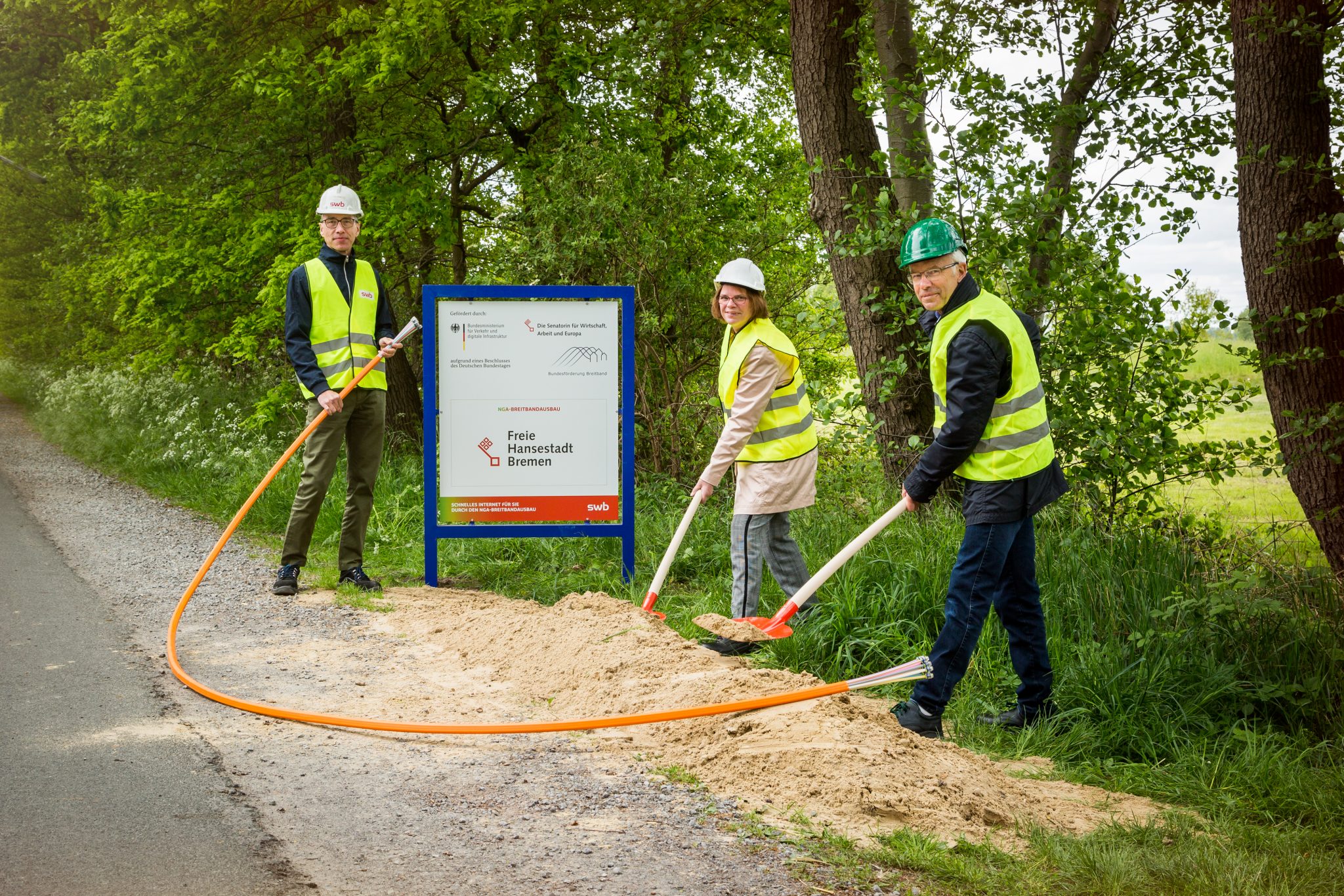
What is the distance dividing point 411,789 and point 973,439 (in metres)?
2.66

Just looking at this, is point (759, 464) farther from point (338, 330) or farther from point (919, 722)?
point (338, 330)

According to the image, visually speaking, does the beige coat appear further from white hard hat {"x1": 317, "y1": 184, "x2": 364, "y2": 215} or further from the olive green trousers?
white hard hat {"x1": 317, "y1": 184, "x2": 364, "y2": 215}

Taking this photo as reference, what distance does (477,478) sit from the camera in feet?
25.8

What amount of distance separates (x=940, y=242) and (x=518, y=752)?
282 cm

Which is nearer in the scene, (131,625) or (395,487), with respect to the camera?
(131,625)

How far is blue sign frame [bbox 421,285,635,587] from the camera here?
7.72m

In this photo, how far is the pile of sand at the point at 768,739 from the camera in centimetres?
390

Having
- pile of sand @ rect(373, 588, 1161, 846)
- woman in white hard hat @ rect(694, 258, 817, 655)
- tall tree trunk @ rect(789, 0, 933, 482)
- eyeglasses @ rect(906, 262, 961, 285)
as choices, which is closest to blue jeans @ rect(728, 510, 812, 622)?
woman in white hard hat @ rect(694, 258, 817, 655)

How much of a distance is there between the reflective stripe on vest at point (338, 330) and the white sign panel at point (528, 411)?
53cm

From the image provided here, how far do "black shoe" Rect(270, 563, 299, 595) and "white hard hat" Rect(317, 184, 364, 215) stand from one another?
95.7 inches

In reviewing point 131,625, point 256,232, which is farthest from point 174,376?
point 131,625

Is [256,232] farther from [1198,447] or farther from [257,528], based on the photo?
[1198,447]

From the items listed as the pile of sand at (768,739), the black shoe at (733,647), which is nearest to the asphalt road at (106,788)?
the pile of sand at (768,739)

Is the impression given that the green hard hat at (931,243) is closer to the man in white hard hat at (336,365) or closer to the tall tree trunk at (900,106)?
the tall tree trunk at (900,106)
